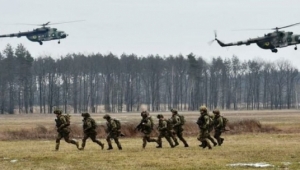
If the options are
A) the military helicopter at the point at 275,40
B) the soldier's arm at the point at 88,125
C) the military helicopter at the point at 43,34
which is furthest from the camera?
the military helicopter at the point at 43,34

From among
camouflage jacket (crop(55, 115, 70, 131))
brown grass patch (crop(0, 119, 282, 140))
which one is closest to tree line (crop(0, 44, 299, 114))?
brown grass patch (crop(0, 119, 282, 140))

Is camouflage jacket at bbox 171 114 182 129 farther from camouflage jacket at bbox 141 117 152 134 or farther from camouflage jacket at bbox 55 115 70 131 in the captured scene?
camouflage jacket at bbox 55 115 70 131

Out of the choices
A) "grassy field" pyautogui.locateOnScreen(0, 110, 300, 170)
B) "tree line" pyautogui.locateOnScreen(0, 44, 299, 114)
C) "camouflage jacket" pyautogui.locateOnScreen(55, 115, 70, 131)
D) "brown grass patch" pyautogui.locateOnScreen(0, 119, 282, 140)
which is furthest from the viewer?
"tree line" pyautogui.locateOnScreen(0, 44, 299, 114)

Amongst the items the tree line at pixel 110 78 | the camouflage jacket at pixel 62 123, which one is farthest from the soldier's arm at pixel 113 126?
the tree line at pixel 110 78

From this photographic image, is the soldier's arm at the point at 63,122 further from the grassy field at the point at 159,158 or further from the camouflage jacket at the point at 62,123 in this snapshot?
the grassy field at the point at 159,158

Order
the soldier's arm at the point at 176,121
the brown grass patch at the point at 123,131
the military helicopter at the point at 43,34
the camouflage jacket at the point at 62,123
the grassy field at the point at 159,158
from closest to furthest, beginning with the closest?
the grassy field at the point at 159,158, the camouflage jacket at the point at 62,123, the soldier's arm at the point at 176,121, the brown grass patch at the point at 123,131, the military helicopter at the point at 43,34

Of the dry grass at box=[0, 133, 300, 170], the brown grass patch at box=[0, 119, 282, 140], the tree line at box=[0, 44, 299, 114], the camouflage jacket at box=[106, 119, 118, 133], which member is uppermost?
the tree line at box=[0, 44, 299, 114]

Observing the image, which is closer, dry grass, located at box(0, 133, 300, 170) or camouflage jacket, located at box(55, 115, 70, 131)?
dry grass, located at box(0, 133, 300, 170)

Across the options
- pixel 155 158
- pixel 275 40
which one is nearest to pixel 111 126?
pixel 155 158

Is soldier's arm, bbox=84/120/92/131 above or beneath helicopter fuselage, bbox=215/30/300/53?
beneath

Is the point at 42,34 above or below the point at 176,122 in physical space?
above

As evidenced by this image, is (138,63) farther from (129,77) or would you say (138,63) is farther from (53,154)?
(53,154)

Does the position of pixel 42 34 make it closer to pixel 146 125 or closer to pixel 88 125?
pixel 88 125

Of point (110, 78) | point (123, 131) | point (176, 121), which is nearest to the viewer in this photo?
point (176, 121)
